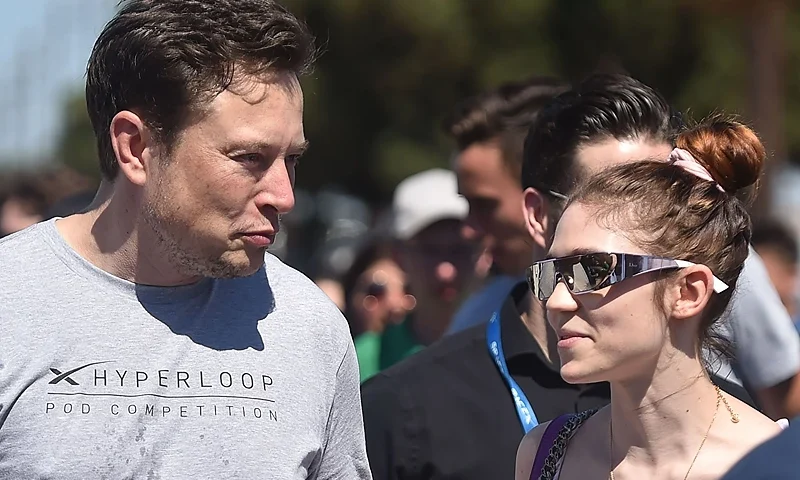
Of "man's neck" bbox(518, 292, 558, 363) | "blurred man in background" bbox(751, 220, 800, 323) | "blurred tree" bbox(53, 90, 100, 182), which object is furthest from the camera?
"blurred tree" bbox(53, 90, 100, 182)

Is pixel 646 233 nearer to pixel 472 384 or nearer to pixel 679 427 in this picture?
pixel 679 427

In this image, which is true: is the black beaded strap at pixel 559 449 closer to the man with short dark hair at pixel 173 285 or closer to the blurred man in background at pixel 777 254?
the man with short dark hair at pixel 173 285

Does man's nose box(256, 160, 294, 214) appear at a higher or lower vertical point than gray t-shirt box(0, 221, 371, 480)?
higher

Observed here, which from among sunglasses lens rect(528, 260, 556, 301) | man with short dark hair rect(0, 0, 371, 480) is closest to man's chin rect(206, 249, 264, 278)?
man with short dark hair rect(0, 0, 371, 480)

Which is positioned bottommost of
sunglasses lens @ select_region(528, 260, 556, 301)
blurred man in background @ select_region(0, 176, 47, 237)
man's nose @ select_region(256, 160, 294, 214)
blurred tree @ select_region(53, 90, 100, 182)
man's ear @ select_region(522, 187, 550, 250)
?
blurred tree @ select_region(53, 90, 100, 182)

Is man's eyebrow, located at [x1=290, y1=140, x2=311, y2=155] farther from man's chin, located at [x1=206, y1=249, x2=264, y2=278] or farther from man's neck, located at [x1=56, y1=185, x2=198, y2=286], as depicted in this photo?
man's neck, located at [x1=56, y1=185, x2=198, y2=286]

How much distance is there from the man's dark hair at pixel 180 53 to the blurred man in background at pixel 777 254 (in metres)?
5.41

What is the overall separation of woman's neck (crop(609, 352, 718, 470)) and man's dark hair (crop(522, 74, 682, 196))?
821 mm

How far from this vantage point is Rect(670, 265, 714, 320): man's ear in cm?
257

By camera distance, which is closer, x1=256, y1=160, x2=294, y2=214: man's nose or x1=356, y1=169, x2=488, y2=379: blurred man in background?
x1=256, y1=160, x2=294, y2=214: man's nose

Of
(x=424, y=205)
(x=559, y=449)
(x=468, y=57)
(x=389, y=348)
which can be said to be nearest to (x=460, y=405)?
(x=559, y=449)

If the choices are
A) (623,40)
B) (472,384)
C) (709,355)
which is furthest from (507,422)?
(623,40)

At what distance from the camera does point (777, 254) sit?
24.8 feet

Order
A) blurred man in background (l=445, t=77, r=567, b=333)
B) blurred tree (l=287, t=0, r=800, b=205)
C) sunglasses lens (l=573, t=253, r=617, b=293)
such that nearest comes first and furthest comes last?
sunglasses lens (l=573, t=253, r=617, b=293)
blurred man in background (l=445, t=77, r=567, b=333)
blurred tree (l=287, t=0, r=800, b=205)
